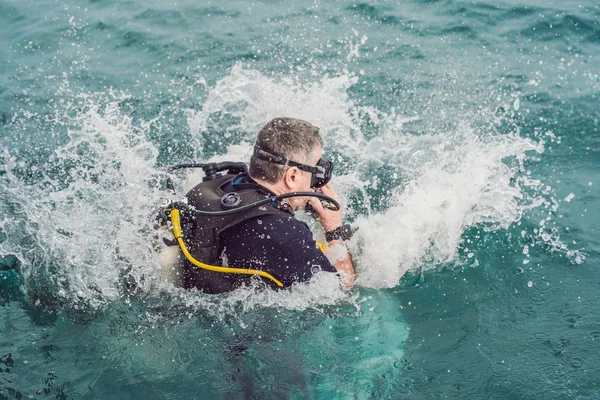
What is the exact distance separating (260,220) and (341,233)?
3.39 feet

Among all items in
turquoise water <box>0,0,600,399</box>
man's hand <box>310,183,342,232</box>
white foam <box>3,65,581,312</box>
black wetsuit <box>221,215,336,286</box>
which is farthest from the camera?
man's hand <box>310,183,342,232</box>

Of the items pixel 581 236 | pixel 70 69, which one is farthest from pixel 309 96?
pixel 70 69

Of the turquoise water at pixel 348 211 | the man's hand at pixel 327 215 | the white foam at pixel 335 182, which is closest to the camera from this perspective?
the turquoise water at pixel 348 211

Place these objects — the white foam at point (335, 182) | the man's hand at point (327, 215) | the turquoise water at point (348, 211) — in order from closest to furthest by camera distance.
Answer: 1. the turquoise water at point (348, 211)
2. the white foam at point (335, 182)
3. the man's hand at point (327, 215)

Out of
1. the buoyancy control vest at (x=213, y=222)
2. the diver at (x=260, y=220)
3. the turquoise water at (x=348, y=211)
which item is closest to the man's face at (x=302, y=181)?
the diver at (x=260, y=220)

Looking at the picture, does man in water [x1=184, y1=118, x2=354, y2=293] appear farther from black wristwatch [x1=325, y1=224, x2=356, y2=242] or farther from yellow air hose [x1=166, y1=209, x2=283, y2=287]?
black wristwatch [x1=325, y1=224, x2=356, y2=242]

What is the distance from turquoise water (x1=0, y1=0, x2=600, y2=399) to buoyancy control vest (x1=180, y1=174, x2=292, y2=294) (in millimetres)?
302

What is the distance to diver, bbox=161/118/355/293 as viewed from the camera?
3.72m

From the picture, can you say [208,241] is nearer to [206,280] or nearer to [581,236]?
[206,280]

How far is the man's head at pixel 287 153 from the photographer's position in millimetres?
4043

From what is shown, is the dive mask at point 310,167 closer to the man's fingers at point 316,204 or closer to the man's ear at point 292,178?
the man's ear at point 292,178

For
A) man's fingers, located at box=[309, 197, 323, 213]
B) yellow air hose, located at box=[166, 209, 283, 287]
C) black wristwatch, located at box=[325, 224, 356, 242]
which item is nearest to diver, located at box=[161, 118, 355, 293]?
yellow air hose, located at box=[166, 209, 283, 287]

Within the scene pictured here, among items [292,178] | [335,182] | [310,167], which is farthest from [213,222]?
[335,182]

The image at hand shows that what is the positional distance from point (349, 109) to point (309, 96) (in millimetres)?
599
